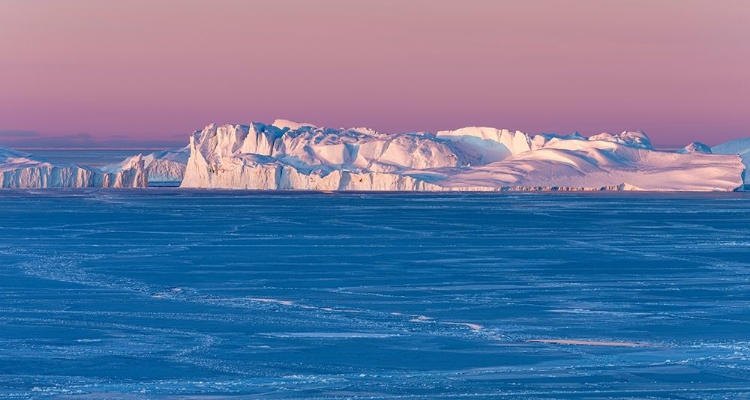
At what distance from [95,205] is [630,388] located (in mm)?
29338

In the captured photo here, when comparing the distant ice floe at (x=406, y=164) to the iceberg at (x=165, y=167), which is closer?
the distant ice floe at (x=406, y=164)

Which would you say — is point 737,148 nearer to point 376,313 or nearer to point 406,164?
point 406,164

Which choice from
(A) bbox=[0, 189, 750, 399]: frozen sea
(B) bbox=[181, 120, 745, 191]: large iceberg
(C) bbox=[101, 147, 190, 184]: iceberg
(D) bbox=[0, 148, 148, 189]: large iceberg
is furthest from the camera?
(C) bbox=[101, 147, 190, 184]: iceberg

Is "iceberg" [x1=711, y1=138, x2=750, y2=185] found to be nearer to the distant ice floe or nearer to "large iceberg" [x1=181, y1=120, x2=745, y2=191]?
the distant ice floe

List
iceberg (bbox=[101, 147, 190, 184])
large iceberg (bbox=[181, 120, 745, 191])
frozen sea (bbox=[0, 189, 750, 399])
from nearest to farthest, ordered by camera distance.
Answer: frozen sea (bbox=[0, 189, 750, 399]), large iceberg (bbox=[181, 120, 745, 191]), iceberg (bbox=[101, 147, 190, 184])

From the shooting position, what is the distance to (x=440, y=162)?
5578 cm

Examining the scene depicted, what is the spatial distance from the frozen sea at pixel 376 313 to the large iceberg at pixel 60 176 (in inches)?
1420

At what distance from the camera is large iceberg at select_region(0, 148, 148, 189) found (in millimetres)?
56969

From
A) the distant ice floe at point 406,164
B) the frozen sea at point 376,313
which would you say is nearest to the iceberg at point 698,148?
the distant ice floe at point 406,164

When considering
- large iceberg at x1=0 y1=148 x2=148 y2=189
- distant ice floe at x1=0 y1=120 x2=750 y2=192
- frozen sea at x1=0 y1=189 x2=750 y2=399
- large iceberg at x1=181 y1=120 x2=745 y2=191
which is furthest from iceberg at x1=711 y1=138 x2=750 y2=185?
frozen sea at x1=0 y1=189 x2=750 y2=399

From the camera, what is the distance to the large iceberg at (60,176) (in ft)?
187

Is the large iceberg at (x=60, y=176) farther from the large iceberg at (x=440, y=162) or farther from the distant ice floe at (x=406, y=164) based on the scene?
the large iceberg at (x=440, y=162)

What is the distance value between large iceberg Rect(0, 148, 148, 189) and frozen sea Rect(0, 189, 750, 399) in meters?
36.1

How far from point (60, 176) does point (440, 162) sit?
62.0ft
